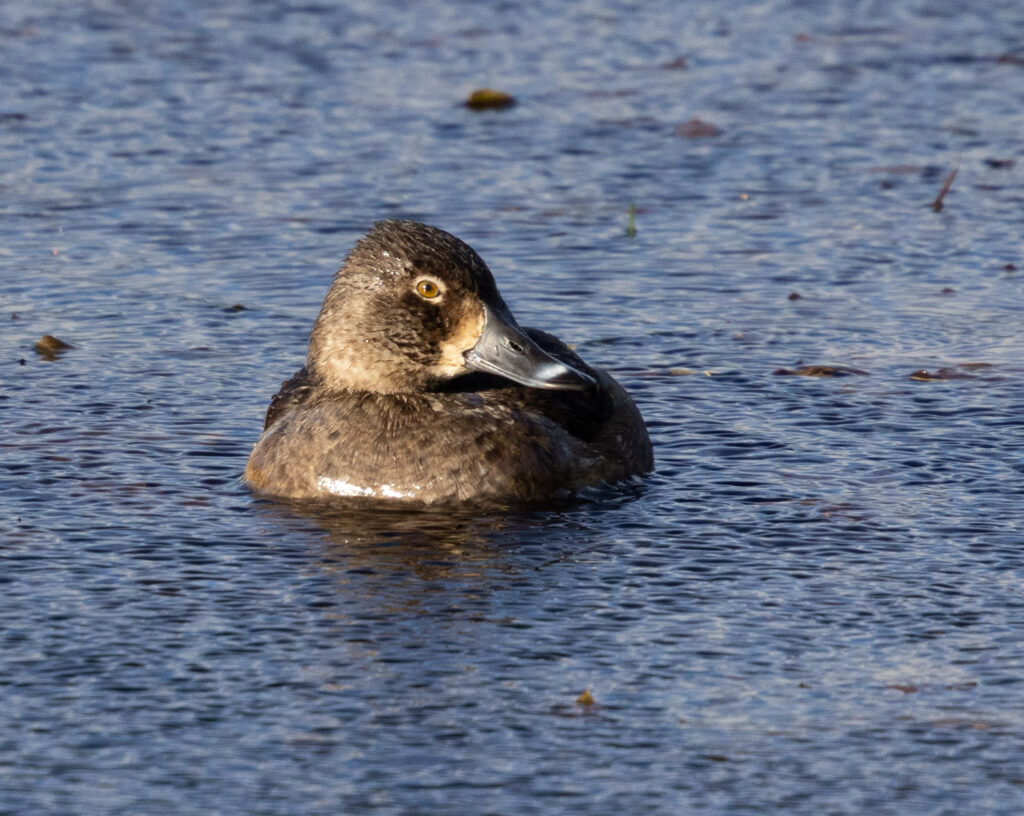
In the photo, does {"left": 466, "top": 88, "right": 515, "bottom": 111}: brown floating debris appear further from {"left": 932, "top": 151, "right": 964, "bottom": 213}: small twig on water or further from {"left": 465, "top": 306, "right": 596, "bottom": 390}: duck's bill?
{"left": 465, "top": 306, "right": 596, "bottom": 390}: duck's bill

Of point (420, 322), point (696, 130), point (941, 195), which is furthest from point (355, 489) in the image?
point (696, 130)

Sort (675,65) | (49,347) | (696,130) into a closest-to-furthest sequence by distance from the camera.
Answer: (49,347) → (696,130) → (675,65)

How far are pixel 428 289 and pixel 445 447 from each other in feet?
2.32

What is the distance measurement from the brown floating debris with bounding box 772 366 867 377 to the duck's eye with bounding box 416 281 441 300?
7.80 ft

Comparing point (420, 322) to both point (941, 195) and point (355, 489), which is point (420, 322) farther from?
point (941, 195)

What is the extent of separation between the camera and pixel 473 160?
1442 cm

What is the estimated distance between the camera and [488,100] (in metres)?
15.6

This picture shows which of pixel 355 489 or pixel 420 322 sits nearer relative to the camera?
pixel 355 489

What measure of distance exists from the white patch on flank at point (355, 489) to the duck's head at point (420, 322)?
18.7 inches

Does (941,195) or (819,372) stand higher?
(941,195)

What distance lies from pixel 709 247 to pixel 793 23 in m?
6.47

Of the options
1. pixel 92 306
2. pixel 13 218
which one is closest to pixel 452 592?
pixel 92 306

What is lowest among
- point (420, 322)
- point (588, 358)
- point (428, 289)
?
point (588, 358)

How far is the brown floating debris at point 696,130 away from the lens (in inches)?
590
